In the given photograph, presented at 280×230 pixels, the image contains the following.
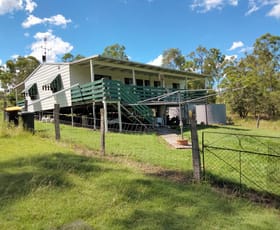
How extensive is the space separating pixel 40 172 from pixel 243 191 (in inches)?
143

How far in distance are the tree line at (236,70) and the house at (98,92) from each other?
6.37m

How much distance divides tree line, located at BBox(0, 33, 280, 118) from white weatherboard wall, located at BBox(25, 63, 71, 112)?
7923mm

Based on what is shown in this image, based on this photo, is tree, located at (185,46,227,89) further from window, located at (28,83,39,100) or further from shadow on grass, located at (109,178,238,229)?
shadow on grass, located at (109,178,238,229)

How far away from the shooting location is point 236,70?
35.8 m

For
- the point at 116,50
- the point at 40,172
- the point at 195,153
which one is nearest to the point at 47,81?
the point at 40,172

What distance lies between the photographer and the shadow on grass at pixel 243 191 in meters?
3.93

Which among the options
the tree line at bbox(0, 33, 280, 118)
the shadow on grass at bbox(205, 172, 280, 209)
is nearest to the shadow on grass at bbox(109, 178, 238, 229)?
the shadow on grass at bbox(205, 172, 280, 209)

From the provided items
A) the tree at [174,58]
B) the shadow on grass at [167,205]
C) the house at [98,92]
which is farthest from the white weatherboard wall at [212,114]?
the tree at [174,58]

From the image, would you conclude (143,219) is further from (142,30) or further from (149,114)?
(142,30)

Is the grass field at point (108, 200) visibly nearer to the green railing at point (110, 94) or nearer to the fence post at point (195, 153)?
the fence post at point (195, 153)

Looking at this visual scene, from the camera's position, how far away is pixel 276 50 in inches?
1378

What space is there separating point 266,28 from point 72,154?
37.2 meters

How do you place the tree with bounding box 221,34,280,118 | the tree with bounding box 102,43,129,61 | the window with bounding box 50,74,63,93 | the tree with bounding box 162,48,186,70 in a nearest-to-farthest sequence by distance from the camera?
the window with bounding box 50,74,63,93 < the tree with bounding box 221,34,280,118 < the tree with bounding box 102,43,129,61 < the tree with bounding box 162,48,186,70

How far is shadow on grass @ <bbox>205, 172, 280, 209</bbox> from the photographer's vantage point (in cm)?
393
